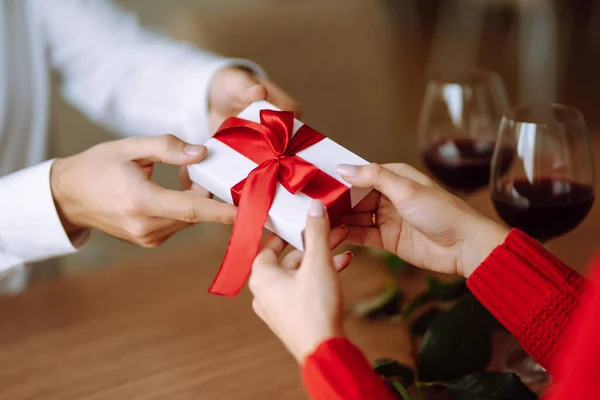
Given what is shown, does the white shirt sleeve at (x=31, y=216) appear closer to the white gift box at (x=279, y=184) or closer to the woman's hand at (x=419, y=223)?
the white gift box at (x=279, y=184)

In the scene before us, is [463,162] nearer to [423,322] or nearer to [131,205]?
[423,322]

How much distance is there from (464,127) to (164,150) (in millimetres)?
503

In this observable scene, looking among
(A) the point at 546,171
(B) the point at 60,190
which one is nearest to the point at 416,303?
(A) the point at 546,171

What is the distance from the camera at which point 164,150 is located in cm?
80

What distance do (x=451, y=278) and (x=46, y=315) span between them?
613 mm

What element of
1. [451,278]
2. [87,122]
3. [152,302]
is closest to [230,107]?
[152,302]

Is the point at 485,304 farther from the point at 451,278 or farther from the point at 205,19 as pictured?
the point at 205,19

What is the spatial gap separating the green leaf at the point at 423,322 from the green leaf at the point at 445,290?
3cm

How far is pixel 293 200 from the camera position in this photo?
724 mm

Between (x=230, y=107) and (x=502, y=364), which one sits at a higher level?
(x=230, y=107)

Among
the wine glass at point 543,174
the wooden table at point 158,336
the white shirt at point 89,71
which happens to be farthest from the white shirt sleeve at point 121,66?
the wine glass at point 543,174

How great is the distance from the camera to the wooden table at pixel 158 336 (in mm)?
795

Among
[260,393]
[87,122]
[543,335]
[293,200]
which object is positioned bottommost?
[87,122]

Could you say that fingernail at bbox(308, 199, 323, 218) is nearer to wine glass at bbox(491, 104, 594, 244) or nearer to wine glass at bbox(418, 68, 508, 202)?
wine glass at bbox(491, 104, 594, 244)
